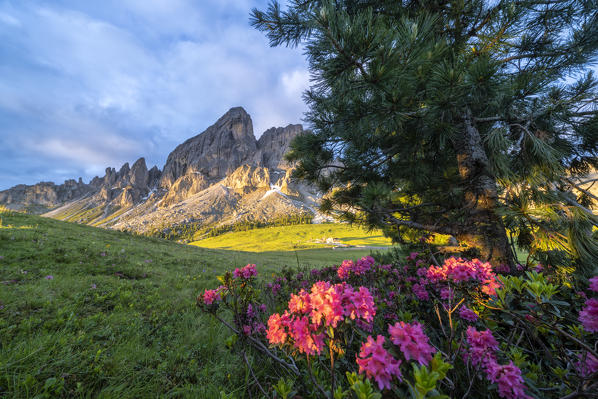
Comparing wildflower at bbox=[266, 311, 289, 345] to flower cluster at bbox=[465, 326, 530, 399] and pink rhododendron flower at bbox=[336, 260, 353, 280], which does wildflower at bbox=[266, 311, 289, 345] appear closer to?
flower cluster at bbox=[465, 326, 530, 399]

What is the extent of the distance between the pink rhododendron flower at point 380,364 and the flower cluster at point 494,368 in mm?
711

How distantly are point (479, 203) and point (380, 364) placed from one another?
357cm

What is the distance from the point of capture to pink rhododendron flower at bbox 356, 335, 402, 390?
1.11 m

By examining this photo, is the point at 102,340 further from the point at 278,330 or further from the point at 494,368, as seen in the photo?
the point at 494,368

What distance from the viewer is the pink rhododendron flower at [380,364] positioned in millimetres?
1109

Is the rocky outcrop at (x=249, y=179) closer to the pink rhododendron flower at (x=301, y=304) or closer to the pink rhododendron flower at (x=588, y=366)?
the pink rhododendron flower at (x=301, y=304)

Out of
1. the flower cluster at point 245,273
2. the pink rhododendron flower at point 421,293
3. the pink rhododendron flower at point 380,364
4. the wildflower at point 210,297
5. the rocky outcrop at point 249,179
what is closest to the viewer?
the pink rhododendron flower at point 380,364

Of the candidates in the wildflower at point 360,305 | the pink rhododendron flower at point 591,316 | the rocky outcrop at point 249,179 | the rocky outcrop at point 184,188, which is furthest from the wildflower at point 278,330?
the rocky outcrop at point 184,188

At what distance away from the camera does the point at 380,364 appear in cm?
115

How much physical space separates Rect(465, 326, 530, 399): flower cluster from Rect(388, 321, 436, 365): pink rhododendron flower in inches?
20.9

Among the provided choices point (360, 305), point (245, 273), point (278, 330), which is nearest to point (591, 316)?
point (360, 305)

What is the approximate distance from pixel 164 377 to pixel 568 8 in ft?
25.6

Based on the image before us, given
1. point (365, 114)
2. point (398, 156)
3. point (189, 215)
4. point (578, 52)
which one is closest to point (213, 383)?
point (365, 114)

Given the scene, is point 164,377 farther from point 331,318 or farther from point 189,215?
point 189,215
